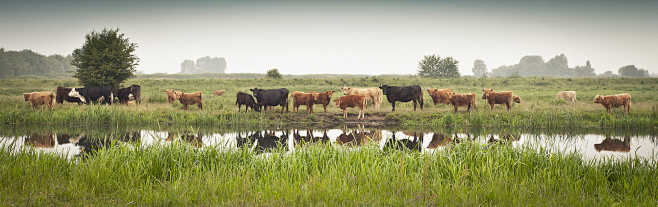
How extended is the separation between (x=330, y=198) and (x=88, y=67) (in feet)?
93.0

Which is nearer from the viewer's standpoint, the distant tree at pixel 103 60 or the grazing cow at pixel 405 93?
the grazing cow at pixel 405 93

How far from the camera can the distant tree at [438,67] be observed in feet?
224

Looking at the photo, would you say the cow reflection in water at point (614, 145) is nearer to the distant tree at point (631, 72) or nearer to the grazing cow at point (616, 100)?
the grazing cow at point (616, 100)

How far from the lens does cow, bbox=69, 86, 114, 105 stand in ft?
78.1

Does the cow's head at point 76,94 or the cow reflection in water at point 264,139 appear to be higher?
the cow's head at point 76,94

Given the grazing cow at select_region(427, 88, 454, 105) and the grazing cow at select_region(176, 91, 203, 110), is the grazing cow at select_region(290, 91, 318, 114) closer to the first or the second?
the grazing cow at select_region(176, 91, 203, 110)

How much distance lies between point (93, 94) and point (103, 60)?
419 centimetres

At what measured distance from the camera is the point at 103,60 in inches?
1090

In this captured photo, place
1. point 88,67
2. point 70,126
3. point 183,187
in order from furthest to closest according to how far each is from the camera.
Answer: point 88,67 → point 70,126 → point 183,187

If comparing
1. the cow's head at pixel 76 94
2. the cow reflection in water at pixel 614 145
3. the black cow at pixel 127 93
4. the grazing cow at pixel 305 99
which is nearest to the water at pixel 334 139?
the cow reflection in water at pixel 614 145

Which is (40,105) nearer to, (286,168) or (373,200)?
(286,168)

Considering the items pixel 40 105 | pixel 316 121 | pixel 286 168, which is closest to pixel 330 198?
pixel 286 168

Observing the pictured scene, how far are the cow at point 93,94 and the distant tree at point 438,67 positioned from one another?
175ft

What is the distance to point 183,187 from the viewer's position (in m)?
6.03
